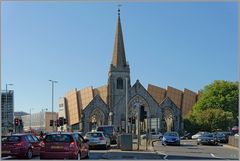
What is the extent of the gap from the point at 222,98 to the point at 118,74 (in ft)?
71.0

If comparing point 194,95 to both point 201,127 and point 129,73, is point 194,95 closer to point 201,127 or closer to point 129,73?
point 129,73

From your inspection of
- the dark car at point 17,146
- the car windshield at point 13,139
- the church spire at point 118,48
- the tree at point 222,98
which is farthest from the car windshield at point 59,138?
the church spire at point 118,48

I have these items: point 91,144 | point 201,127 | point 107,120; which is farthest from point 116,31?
point 91,144

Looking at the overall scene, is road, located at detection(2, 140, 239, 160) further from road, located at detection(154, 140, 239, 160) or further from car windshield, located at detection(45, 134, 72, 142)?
car windshield, located at detection(45, 134, 72, 142)

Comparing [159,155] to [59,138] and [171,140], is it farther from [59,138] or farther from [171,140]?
[171,140]

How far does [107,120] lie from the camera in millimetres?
101750

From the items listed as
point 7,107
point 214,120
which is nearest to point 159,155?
point 7,107

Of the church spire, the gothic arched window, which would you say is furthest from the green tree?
the church spire

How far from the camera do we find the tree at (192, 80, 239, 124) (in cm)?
9619

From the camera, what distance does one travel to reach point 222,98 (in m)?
97.1

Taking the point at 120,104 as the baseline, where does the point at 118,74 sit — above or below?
above

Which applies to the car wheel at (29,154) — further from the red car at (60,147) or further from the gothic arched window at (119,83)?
the gothic arched window at (119,83)

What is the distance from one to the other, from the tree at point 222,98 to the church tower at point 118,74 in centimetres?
1586

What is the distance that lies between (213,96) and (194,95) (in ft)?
131
